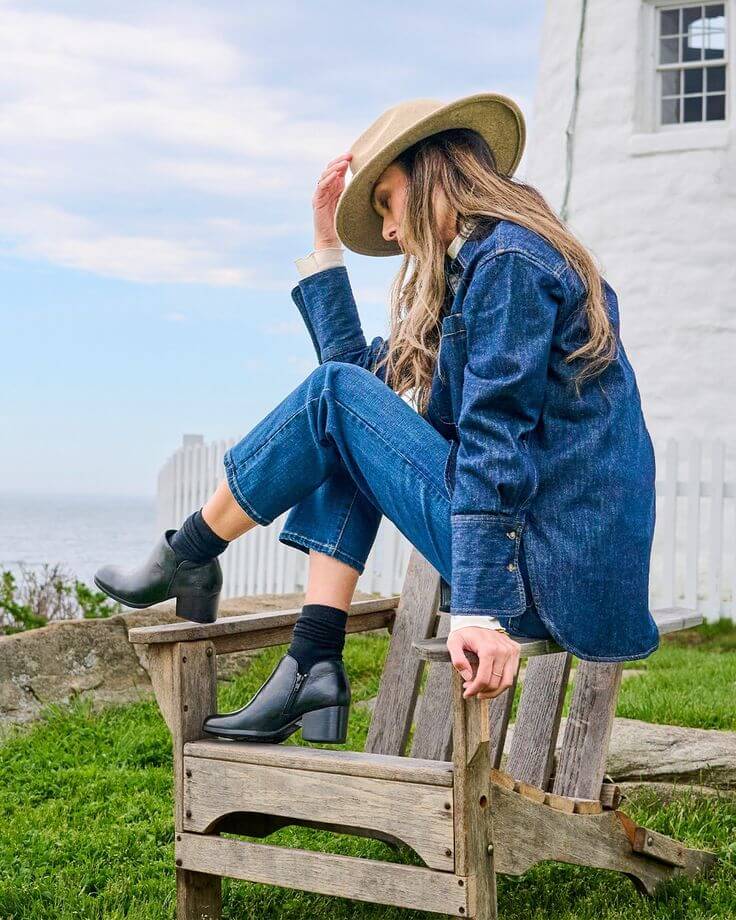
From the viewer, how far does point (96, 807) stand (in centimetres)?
358

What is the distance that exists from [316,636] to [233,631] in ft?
1.01

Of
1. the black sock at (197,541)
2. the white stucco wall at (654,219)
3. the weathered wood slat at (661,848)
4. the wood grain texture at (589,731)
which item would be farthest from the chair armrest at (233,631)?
the white stucco wall at (654,219)

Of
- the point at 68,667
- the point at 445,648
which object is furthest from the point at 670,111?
the point at 445,648

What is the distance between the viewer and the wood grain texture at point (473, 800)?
7.06ft

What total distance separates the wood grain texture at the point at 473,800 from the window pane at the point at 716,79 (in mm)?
8343

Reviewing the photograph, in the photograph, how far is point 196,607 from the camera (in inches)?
107

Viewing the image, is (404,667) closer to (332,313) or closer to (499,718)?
(499,718)

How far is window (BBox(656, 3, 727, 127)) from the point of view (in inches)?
364

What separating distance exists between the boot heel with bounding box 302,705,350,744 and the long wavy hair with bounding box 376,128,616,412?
2.43 ft

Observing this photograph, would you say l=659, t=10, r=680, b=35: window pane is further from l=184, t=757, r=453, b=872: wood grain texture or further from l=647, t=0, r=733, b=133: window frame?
l=184, t=757, r=453, b=872: wood grain texture

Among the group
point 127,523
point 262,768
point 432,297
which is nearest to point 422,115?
point 432,297

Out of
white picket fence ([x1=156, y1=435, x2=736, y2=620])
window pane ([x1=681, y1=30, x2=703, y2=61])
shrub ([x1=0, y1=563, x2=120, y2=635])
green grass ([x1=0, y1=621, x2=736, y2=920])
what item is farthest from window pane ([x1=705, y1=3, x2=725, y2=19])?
shrub ([x1=0, y1=563, x2=120, y2=635])

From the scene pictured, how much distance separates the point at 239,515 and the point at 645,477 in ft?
3.03

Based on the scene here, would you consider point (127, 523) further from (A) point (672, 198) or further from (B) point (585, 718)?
(B) point (585, 718)
